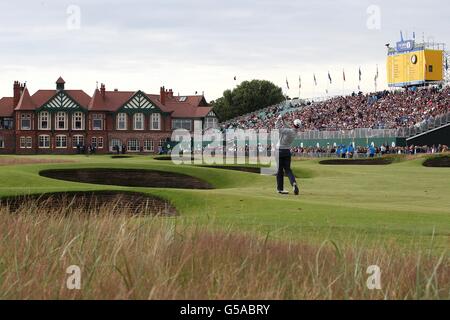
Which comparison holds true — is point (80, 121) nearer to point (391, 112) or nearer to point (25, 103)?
point (25, 103)

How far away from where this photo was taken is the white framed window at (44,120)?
100 meters

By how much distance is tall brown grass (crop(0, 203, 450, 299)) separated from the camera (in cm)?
680

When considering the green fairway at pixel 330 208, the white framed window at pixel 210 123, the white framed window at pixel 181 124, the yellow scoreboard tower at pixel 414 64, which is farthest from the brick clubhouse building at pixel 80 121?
the green fairway at pixel 330 208

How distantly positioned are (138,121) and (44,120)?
12979 mm

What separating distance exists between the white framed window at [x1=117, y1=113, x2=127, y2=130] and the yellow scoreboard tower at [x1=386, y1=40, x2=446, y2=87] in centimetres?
4024

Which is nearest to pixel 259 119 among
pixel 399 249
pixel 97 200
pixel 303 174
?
pixel 303 174

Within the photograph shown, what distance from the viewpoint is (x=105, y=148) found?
102250mm

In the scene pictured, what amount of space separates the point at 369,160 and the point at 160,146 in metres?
56.2

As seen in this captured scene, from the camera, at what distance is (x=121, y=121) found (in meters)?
102

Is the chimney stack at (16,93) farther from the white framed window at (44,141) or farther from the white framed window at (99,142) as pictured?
the white framed window at (99,142)

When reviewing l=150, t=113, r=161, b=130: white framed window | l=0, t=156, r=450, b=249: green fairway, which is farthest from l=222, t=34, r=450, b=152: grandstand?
l=0, t=156, r=450, b=249: green fairway

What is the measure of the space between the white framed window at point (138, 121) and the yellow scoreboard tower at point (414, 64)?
37882 millimetres

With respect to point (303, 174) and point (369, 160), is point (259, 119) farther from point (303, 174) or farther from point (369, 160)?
point (303, 174)

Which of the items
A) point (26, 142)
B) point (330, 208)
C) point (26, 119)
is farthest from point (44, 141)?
point (330, 208)
